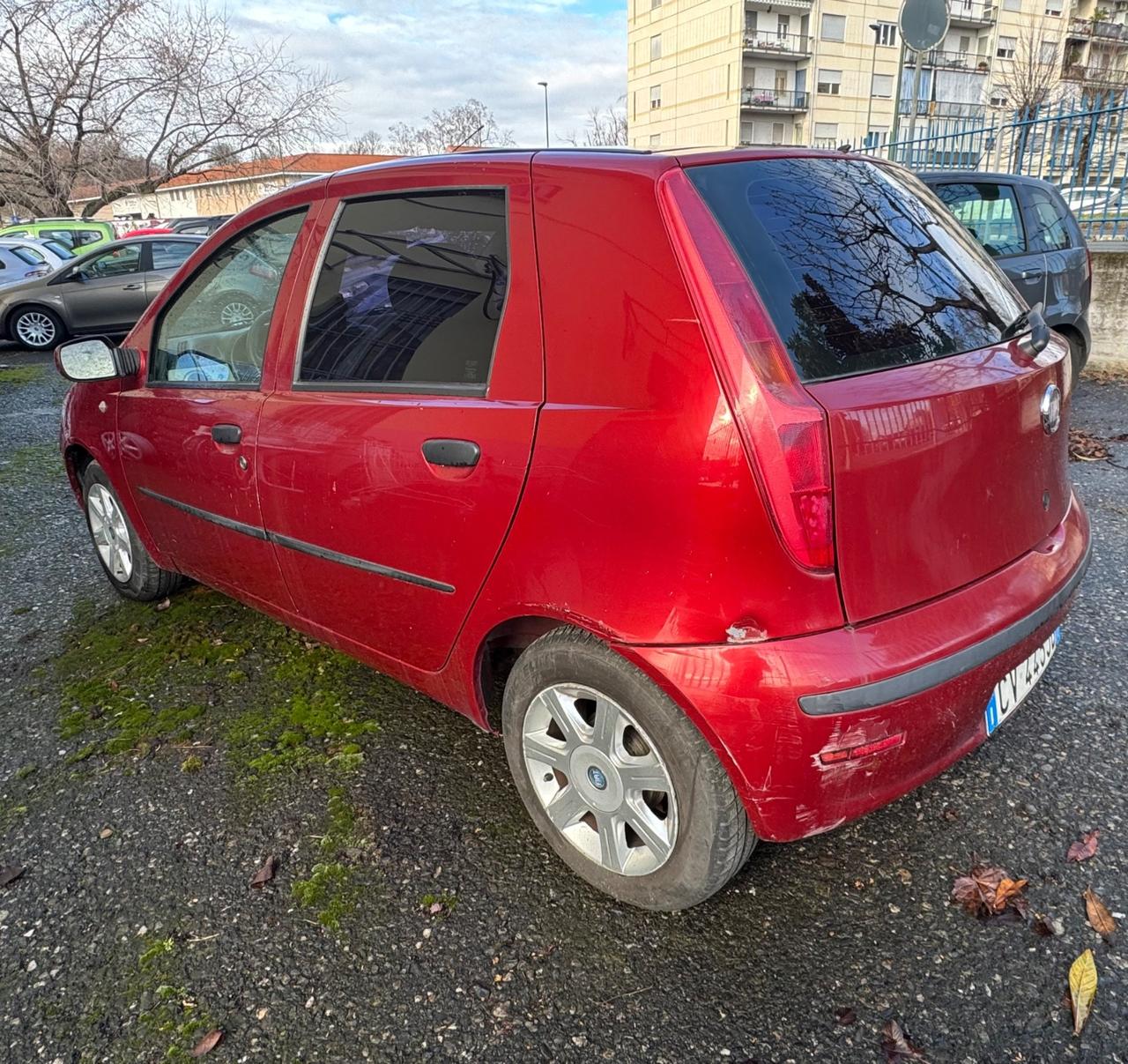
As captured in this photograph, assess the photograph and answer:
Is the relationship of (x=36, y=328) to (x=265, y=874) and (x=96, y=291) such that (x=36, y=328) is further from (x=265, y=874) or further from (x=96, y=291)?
(x=265, y=874)

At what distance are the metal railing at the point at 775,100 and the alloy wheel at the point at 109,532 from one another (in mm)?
52095

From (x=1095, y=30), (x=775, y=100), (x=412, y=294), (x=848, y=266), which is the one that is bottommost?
(x=412, y=294)

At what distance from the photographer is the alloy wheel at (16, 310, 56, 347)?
12.2 metres

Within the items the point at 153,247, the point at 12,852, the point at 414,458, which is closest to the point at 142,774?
the point at 12,852

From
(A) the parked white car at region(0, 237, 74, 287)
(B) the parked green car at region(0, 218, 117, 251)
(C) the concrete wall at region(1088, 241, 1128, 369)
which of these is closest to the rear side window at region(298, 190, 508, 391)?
(C) the concrete wall at region(1088, 241, 1128, 369)

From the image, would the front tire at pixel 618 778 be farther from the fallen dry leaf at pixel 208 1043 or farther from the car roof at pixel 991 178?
the car roof at pixel 991 178

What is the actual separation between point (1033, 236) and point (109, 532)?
6.68 m

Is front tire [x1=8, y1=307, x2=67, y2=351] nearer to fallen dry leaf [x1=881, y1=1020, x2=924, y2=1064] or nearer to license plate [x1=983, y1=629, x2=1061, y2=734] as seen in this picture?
Result: license plate [x1=983, y1=629, x2=1061, y2=734]

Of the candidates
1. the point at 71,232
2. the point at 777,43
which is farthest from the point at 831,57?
the point at 71,232

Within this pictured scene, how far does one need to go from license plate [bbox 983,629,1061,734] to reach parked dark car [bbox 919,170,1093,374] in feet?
16.2

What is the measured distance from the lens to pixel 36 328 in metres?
12.3

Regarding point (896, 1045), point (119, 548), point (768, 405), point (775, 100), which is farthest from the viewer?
point (775, 100)

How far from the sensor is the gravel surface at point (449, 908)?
1.69 metres

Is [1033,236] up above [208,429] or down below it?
above
